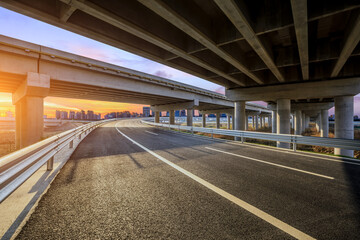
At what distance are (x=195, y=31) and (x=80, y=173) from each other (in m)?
6.34

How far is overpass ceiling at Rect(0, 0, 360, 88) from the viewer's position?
4.71 metres

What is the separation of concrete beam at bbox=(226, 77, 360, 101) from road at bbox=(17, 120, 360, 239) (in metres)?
9.79

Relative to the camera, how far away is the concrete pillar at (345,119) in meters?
11.3

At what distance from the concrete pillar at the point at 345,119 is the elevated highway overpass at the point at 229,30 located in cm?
5

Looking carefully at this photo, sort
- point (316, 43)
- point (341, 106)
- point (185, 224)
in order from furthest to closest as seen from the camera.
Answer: point (341, 106)
point (316, 43)
point (185, 224)

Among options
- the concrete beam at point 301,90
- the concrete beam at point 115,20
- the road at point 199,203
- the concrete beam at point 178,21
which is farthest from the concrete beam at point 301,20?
the concrete beam at point 301,90

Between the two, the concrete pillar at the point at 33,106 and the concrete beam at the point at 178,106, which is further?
the concrete beam at the point at 178,106

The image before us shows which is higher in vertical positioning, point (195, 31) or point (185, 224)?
point (195, 31)

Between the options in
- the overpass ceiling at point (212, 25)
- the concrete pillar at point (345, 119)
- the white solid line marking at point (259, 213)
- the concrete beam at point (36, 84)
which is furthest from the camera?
the concrete pillar at point (345, 119)

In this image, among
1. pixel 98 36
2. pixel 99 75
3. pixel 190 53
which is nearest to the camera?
pixel 98 36

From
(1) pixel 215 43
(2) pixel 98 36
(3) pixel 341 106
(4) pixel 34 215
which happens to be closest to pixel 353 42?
(1) pixel 215 43

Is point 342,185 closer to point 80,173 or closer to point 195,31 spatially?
point 195,31

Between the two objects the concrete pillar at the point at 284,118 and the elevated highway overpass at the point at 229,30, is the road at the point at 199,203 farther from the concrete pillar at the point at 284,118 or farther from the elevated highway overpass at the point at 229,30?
the concrete pillar at the point at 284,118

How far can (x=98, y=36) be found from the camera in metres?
6.11
